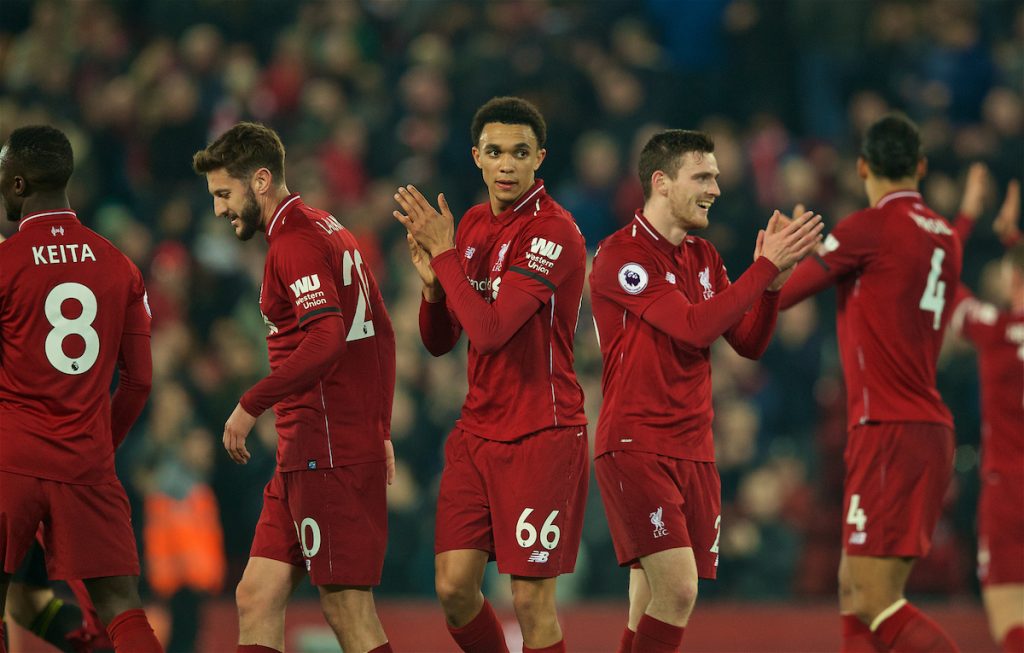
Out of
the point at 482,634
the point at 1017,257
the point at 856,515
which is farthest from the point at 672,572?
the point at 1017,257

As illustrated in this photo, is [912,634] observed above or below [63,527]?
below

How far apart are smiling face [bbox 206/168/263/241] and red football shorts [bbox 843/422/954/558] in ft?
9.86

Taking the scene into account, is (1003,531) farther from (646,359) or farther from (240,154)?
(240,154)

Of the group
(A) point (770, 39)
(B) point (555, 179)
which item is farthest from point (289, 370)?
(A) point (770, 39)

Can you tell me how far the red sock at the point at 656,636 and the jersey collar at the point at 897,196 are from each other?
7.58 feet

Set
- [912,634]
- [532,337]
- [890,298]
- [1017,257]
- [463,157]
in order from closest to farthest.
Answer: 1. [532,337]
2. [912,634]
3. [890,298]
4. [1017,257]
5. [463,157]

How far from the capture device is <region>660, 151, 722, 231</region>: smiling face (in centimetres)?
659

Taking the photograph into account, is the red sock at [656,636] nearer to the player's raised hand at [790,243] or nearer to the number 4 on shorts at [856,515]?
the number 4 on shorts at [856,515]

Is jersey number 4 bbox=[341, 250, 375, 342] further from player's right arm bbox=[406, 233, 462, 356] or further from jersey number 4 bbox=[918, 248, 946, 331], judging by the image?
jersey number 4 bbox=[918, 248, 946, 331]

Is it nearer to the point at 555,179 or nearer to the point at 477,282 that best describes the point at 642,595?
the point at 477,282

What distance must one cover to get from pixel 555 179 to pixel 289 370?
24.3ft

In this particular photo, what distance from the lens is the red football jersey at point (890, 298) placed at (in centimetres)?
686

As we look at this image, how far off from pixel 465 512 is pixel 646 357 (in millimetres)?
1065

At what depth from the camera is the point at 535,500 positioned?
6.21m
